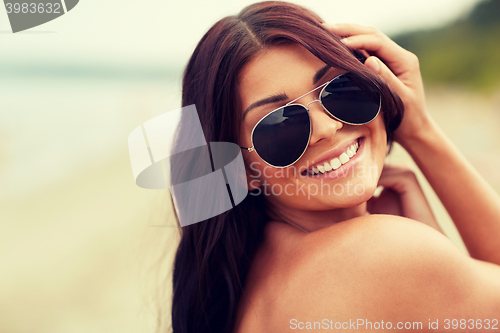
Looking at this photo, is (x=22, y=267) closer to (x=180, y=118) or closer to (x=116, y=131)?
(x=180, y=118)

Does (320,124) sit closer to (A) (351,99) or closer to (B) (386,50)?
(A) (351,99)

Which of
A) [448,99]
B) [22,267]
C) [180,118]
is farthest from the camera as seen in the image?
[448,99]

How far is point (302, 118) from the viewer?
53.7 inches

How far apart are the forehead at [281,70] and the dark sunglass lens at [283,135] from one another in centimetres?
9

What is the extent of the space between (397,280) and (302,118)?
0.69 metres

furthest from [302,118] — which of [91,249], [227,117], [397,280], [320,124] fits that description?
[91,249]

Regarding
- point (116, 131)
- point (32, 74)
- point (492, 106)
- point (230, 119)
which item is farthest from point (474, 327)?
point (492, 106)

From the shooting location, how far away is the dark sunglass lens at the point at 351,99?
138cm

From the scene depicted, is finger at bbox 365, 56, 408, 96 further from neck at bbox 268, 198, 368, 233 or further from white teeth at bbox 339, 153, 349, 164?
neck at bbox 268, 198, 368, 233

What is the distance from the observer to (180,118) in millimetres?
1678

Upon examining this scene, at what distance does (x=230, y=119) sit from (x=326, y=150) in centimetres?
44

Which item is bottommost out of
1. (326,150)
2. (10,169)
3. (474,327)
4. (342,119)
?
(10,169)

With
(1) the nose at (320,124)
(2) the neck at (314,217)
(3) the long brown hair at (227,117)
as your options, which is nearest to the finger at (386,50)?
(3) the long brown hair at (227,117)

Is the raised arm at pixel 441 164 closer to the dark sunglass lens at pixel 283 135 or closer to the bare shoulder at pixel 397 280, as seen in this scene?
the dark sunglass lens at pixel 283 135
